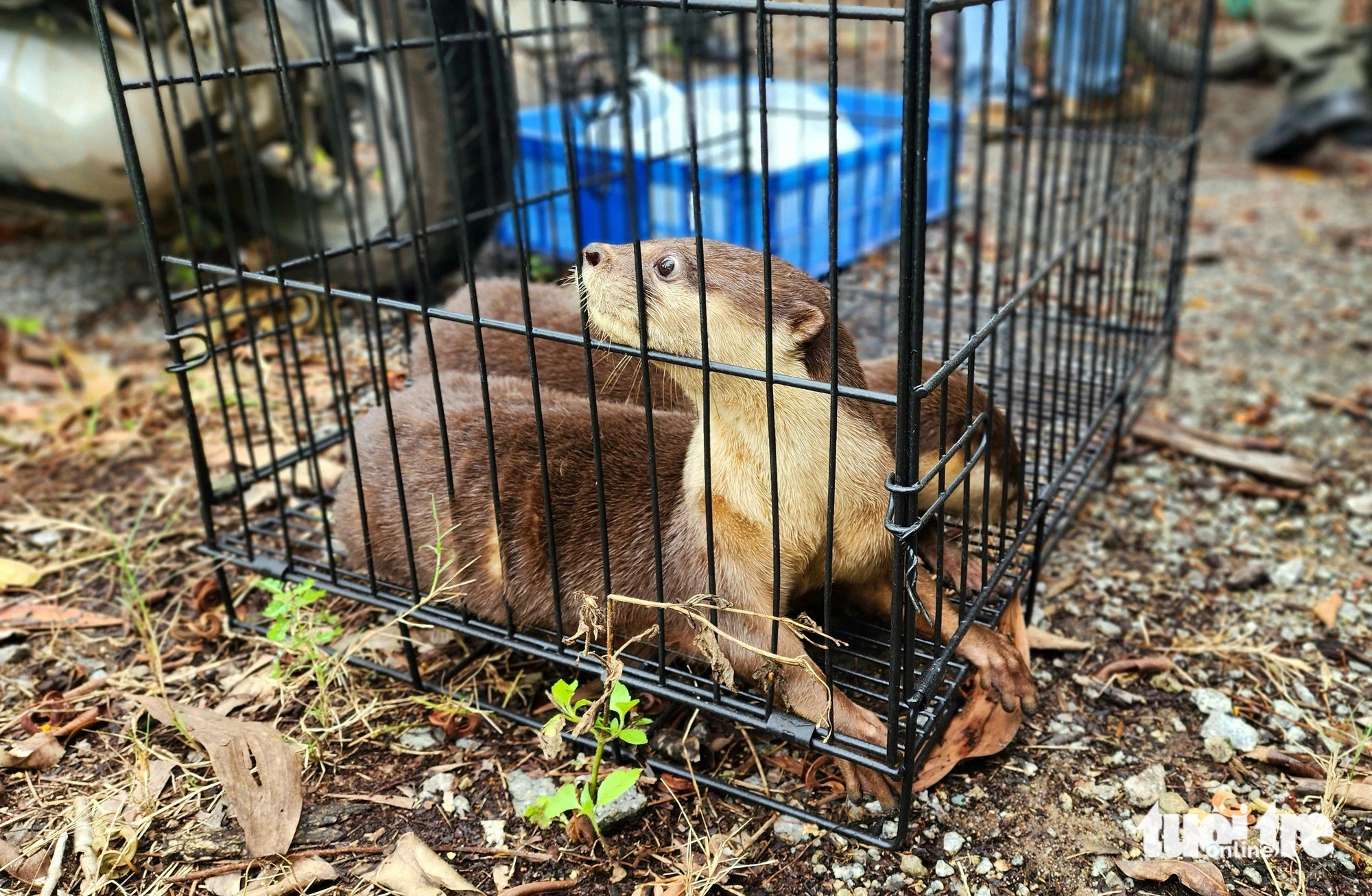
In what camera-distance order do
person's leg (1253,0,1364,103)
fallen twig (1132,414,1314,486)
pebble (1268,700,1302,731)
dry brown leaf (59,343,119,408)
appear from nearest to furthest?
1. pebble (1268,700,1302,731)
2. fallen twig (1132,414,1314,486)
3. dry brown leaf (59,343,119,408)
4. person's leg (1253,0,1364,103)

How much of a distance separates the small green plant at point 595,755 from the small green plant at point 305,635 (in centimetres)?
59

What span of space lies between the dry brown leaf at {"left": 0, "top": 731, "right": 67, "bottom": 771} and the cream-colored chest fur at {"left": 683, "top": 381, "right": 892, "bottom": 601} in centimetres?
154

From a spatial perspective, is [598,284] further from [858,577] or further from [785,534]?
[858,577]

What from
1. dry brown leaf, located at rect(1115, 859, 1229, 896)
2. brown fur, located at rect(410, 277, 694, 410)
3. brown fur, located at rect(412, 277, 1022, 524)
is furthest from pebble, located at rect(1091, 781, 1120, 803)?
brown fur, located at rect(410, 277, 694, 410)

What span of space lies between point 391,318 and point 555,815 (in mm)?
2538

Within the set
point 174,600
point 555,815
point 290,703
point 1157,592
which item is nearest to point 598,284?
point 555,815

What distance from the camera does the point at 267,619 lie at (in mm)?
2822

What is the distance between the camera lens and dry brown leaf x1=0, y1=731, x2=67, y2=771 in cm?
235

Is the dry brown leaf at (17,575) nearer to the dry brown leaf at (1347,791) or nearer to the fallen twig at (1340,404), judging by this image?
the dry brown leaf at (1347,791)

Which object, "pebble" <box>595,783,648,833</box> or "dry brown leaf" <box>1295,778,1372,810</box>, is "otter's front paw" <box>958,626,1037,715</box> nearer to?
"dry brown leaf" <box>1295,778,1372,810</box>

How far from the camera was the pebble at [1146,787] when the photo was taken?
87.1 inches

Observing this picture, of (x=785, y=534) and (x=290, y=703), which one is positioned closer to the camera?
(x=785, y=534)

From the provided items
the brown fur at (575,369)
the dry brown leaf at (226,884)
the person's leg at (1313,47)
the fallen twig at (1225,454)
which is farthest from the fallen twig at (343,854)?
the person's leg at (1313,47)

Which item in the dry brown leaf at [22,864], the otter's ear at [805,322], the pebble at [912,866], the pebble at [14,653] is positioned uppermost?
the otter's ear at [805,322]
